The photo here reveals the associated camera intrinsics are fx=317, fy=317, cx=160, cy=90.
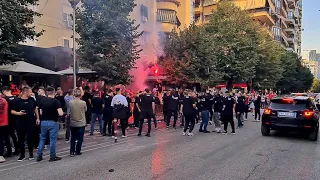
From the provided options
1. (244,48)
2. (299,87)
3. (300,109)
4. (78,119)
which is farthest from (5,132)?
(299,87)

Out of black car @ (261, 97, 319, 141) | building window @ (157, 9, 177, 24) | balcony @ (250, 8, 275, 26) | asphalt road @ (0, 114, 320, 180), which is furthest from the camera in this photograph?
balcony @ (250, 8, 275, 26)

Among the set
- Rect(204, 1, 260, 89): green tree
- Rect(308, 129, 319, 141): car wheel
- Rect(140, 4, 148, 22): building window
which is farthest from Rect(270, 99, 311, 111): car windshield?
Rect(204, 1, 260, 89): green tree

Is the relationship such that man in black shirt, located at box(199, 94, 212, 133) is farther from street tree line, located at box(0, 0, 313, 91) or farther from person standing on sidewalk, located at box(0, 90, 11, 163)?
person standing on sidewalk, located at box(0, 90, 11, 163)

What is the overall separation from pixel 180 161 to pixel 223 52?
21.1 meters

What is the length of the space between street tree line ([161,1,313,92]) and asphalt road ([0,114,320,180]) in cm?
1246

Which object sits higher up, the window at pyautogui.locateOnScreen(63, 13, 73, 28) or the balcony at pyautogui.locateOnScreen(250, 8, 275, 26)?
the balcony at pyautogui.locateOnScreen(250, 8, 275, 26)

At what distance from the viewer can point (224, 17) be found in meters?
28.1

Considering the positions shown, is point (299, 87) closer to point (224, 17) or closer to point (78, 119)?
point (224, 17)

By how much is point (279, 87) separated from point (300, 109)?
3916 centimetres

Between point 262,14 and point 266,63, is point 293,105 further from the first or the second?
point 262,14

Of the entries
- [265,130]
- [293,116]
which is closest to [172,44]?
[265,130]

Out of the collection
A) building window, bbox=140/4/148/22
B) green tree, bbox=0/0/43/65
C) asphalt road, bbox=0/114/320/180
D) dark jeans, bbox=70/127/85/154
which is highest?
building window, bbox=140/4/148/22

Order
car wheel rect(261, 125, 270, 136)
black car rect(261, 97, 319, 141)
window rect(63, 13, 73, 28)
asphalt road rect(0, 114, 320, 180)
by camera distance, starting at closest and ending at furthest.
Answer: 1. asphalt road rect(0, 114, 320, 180)
2. black car rect(261, 97, 319, 141)
3. car wheel rect(261, 125, 270, 136)
4. window rect(63, 13, 73, 28)

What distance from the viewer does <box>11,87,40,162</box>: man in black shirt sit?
22.2ft
